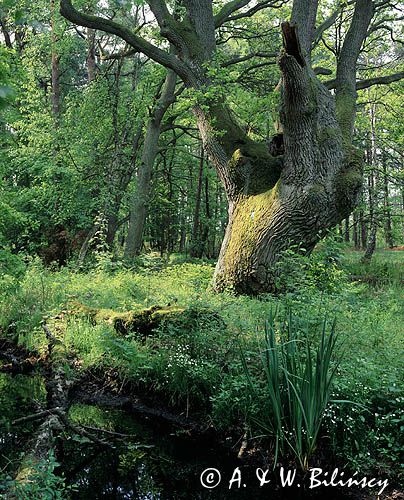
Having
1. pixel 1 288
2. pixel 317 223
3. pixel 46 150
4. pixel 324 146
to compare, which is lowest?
pixel 1 288

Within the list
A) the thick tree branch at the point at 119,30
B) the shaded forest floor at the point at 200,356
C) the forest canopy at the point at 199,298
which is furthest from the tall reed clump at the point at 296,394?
the thick tree branch at the point at 119,30

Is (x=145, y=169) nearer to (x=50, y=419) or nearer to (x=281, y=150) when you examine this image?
(x=281, y=150)

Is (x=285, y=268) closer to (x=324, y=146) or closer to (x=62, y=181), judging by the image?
(x=324, y=146)

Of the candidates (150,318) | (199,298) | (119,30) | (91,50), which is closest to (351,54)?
(119,30)

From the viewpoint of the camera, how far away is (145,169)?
47.5 feet

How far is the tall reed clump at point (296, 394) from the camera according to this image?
3736mm

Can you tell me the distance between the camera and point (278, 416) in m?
3.83

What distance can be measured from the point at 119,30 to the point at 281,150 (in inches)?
152

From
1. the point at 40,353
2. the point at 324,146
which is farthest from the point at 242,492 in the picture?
the point at 324,146

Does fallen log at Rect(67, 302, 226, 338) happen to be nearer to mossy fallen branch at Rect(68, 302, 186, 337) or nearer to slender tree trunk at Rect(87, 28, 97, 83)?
mossy fallen branch at Rect(68, 302, 186, 337)

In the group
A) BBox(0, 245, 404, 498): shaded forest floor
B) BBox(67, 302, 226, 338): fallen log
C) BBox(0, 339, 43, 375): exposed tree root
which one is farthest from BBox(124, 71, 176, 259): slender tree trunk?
BBox(67, 302, 226, 338): fallen log

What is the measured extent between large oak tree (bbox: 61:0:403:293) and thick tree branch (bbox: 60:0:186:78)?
2 cm

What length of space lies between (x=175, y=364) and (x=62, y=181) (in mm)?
9059

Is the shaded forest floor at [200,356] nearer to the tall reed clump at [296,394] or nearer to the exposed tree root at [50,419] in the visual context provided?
the exposed tree root at [50,419]
